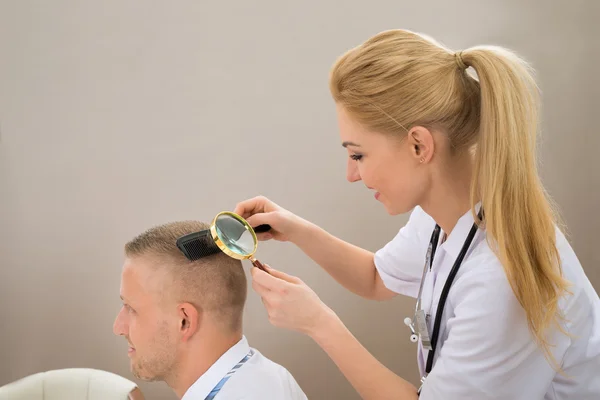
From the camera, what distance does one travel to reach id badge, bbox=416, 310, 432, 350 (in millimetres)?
1681

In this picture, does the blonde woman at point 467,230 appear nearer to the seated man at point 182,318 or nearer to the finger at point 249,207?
the seated man at point 182,318

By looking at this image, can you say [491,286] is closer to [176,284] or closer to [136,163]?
[176,284]

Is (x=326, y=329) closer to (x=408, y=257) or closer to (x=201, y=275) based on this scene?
(x=201, y=275)

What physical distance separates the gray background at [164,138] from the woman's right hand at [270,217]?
0.72 meters

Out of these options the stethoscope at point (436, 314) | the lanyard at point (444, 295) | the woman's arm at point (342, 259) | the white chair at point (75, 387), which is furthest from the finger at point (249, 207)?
the white chair at point (75, 387)

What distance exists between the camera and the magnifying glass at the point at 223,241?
4.89ft

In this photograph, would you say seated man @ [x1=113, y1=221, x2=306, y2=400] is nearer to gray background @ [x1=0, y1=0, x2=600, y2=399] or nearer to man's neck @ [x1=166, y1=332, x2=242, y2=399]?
man's neck @ [x1=166, y1=332, x2=242, y2=399]

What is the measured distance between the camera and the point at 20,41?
2467 mm

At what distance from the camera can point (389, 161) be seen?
159cm

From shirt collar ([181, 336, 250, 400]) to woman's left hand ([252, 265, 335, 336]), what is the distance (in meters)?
0.11

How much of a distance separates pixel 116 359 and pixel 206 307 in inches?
48.5

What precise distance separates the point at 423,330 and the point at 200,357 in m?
0.55

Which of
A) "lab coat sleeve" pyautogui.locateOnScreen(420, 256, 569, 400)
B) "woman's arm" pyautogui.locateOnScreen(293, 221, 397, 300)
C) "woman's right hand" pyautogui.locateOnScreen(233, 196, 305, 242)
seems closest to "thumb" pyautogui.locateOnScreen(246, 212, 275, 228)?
"woman's right hand" pyautogui.locateOnScreen(233, 196, 305, 242)

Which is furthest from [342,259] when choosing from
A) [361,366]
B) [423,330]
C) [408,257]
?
[361,366]
